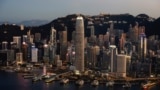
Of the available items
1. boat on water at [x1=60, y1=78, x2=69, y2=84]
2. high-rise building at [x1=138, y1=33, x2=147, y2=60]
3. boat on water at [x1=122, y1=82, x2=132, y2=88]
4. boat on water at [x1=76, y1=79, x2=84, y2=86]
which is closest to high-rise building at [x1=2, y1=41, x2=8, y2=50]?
high-rise building at [x1=138, y1=33, x2=147, y2=60]

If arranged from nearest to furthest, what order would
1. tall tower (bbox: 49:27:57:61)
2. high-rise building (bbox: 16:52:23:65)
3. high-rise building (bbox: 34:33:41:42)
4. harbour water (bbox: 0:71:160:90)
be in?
1. harbour water (bbox: 0:71:160:90)
2. high-rise building (bbox: 16:52:23:65)
3. tall tower (bbox: 49:27:57:61)
4. high-rise building (bbox: 34:33:41:42)

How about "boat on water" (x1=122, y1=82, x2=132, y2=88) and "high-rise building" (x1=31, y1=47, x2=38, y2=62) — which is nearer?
"boat on water" (x1=122, y1=82, x2=132, y2=88)

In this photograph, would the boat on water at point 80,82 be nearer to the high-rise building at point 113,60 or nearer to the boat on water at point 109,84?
the boat on water at point 109,84

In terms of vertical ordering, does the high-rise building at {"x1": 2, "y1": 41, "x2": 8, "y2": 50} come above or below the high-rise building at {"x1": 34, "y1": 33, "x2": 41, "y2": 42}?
below

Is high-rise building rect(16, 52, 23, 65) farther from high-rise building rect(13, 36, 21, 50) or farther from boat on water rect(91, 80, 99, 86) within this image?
boat on water rect(91, 80, 99, 86)

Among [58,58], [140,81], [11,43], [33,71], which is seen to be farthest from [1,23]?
[140,81]

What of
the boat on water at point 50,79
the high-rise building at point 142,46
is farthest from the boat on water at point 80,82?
the high-rise building at point 142,46

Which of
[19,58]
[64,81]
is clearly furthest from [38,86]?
[19,58]

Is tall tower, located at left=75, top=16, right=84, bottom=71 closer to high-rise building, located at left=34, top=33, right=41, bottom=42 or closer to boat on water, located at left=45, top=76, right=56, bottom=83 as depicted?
boat on water, located at left=45, top=76, right=56, bottom=83

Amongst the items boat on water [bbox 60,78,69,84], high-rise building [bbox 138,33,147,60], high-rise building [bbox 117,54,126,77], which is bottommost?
boat on water [bbox 60,78,69,84]

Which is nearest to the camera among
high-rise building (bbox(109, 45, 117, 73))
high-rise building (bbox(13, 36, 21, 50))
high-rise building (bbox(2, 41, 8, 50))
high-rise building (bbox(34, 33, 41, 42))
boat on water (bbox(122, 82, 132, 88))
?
boat on water (bbox(122, 82, 132, 88))

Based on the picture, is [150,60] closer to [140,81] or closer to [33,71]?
[140,81]
